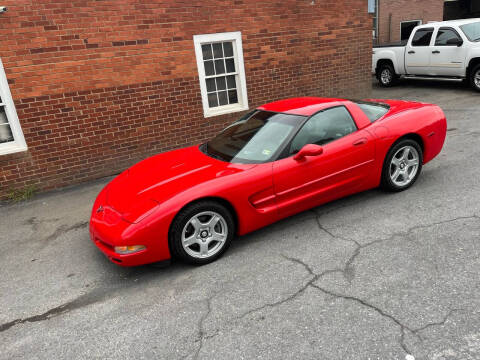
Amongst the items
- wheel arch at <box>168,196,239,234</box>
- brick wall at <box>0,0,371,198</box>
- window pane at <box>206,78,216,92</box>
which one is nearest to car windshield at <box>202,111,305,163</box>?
wheel arch at <box>168,196,239,234</box>

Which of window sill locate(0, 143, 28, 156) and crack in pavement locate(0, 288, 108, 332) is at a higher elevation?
window sill locate(0, 143, 28, 156)

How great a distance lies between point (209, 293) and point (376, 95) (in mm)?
10531

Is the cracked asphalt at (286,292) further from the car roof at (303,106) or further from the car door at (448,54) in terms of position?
the car door at (448,54)

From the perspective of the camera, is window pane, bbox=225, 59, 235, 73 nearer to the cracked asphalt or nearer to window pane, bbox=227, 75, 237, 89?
window pane, bbox=227, 75, 237, 89

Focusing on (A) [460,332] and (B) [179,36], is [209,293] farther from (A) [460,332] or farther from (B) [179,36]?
(B) [179,36]

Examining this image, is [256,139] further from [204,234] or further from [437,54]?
[437,54]

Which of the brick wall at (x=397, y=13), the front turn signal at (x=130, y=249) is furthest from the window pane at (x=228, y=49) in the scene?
the brick wall at (x=397, y=13)

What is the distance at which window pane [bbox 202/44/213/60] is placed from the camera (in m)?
7.88

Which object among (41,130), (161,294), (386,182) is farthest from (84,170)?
(386,182)

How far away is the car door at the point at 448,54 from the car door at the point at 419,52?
0.74 ft

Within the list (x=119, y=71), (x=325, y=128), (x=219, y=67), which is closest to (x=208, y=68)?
(x=219, y=67)

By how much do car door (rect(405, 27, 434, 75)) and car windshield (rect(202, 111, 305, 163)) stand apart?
361 inches

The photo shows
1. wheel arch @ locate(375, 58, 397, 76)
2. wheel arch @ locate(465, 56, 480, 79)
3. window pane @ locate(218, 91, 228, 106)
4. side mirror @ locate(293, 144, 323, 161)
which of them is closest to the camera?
side mirror @ locate(293, 144, 323, 161)

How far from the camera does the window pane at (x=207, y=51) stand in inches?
310
